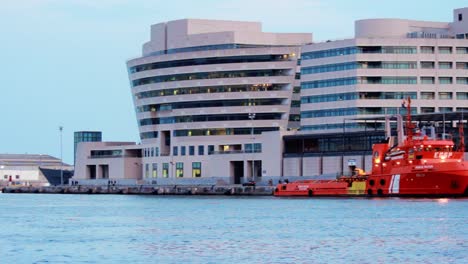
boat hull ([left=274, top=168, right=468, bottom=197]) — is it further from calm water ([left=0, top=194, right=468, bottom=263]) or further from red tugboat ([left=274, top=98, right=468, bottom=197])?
calm water ([left=0, top=194, right=468, bottom=263])

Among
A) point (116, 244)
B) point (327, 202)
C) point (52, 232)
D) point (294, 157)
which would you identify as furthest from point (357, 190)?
point (116, 244)

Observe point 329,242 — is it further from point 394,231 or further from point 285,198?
point 285,198

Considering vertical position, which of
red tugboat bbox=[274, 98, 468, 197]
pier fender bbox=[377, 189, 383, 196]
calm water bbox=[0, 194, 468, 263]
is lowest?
calm water bbox=[0, 194, 468, 263]

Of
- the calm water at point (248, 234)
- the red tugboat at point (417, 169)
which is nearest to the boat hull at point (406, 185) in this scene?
the red tugboat at point (417, 169)

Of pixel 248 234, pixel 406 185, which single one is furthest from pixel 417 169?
pixel 248 234

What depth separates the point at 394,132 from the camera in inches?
7397

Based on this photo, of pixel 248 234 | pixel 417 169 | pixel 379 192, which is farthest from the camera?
pixel 379 192

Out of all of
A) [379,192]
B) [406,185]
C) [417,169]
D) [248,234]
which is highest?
[417,169]

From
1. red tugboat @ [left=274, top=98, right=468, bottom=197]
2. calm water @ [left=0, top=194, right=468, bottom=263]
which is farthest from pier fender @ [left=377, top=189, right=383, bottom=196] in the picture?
calm water @ [left=0, top=194, right=468, bottom=263]

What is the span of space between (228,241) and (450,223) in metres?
21.1

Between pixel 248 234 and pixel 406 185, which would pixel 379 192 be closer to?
pixel 406 185

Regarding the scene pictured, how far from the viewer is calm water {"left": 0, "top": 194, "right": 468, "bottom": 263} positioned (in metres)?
72.2

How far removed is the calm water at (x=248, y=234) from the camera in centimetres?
7224

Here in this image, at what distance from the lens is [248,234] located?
89.4 metres
